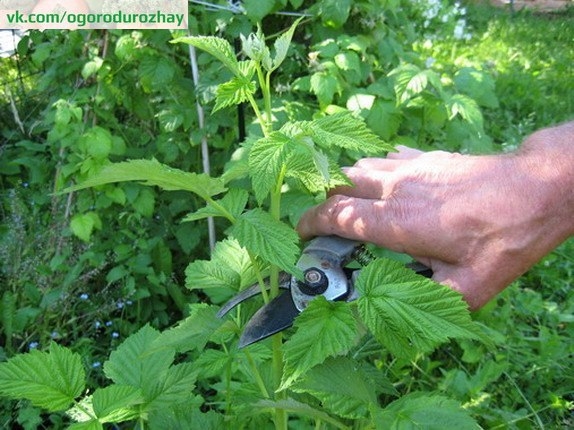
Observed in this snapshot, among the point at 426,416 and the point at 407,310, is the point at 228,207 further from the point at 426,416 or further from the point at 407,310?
the point at 426,416

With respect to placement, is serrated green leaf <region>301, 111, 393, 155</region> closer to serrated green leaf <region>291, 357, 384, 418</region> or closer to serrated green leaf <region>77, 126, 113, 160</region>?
serrated green leaf <region>291, 357, 384, 418</region>

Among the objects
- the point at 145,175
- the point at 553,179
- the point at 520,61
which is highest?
the point at 145,175

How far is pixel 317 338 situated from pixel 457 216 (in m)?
0.37

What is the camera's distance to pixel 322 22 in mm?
2342

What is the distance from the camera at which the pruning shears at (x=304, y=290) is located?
1018 millimetres

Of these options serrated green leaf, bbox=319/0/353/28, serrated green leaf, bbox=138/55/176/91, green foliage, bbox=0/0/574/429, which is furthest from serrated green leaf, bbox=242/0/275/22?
serrated green leaf, bbox=138/55/176/91

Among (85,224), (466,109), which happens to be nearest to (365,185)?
(466,109)

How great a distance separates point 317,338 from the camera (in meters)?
0.90

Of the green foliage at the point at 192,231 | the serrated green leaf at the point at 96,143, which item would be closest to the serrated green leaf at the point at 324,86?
the green foliage at the point at 192,231

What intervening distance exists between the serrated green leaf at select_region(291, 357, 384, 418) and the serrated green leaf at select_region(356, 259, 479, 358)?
10cm

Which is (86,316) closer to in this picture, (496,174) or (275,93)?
(275,93)

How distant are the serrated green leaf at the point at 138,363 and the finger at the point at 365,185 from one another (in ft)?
1.41

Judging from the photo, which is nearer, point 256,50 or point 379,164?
point 256,50

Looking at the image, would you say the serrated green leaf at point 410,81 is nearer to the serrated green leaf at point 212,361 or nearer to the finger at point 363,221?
the finger at point 363,221
